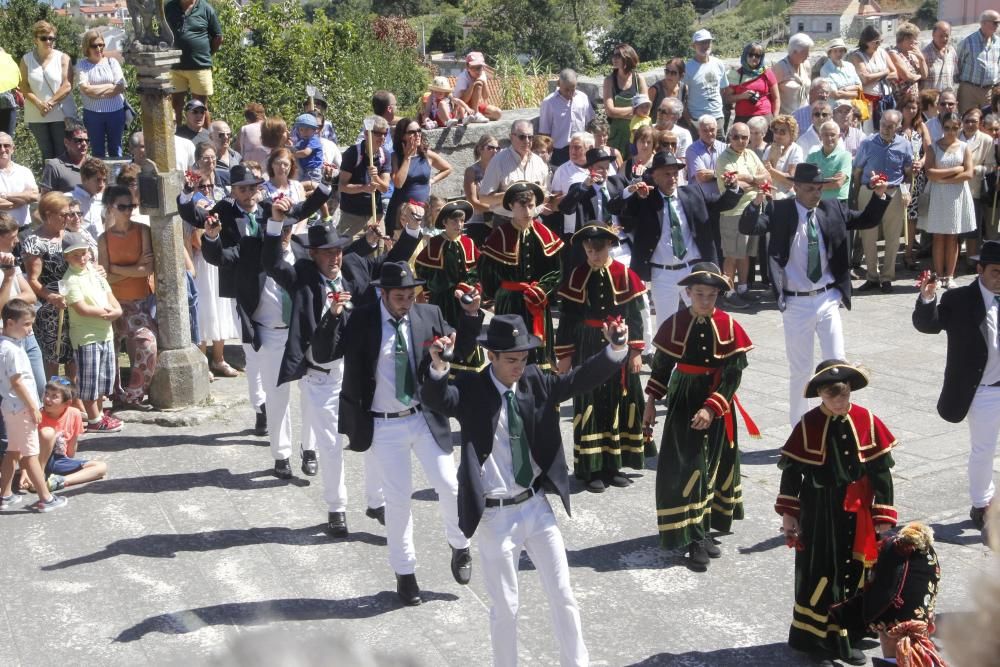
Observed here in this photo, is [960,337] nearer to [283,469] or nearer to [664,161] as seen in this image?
[664,161]

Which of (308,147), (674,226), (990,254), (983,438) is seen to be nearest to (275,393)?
(674,226)

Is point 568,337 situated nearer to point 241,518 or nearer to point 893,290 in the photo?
point 241,518

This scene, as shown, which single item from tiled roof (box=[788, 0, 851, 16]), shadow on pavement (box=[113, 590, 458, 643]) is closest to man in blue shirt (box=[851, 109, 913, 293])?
shadow on pavement (box=[113, 590, 458, 643])

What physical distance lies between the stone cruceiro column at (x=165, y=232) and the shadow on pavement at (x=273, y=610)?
12.0 feet

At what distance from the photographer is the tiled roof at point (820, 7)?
64.9 meters

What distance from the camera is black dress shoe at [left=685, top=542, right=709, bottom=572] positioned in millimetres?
8172

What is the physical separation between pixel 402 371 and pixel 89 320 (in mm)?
3628

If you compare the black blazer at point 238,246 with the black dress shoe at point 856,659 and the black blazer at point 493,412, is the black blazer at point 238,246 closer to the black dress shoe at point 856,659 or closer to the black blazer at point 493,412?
the black blazer at point 493,412

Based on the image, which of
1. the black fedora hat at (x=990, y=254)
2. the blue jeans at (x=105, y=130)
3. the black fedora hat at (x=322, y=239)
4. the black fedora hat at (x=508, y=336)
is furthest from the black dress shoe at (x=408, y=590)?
the blue jeans at (x=105, y=130)

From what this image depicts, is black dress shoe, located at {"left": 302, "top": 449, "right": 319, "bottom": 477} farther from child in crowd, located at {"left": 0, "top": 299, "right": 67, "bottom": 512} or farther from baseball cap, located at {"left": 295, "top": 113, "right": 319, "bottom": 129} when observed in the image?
baseball cap, located at {"left": 295, "top": 113, "right": 319, "bottom": 129}

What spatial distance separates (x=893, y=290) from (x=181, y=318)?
7998 millimetres

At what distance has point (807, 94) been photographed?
16.2 m

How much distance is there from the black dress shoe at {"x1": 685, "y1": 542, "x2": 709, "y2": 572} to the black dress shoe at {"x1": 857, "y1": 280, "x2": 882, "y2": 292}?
24.9 feet

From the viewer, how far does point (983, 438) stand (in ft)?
28.4
